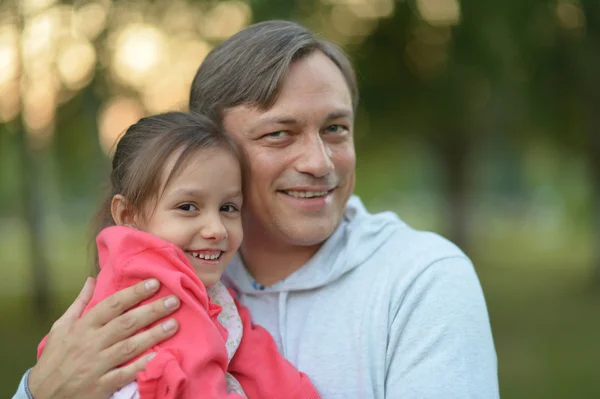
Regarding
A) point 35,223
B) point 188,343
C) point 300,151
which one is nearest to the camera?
point 188,343

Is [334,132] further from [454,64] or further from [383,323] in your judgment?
[454,64]

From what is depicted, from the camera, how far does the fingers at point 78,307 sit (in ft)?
8.38

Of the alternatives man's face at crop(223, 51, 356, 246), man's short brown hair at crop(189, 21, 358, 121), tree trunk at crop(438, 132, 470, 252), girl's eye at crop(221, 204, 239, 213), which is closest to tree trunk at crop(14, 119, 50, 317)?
tree trunk at crop(438, 132, 470, 252)

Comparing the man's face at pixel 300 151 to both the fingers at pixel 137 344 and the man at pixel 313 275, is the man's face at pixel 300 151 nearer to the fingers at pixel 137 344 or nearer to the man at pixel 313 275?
the man at pixel 313 275

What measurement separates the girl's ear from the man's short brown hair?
0.53m

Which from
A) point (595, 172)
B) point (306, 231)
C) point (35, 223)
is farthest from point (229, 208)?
point (595, 172)

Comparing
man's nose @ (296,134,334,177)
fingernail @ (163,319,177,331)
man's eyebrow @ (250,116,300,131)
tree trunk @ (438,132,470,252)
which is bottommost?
tree trunk @ (438,132,470,252)

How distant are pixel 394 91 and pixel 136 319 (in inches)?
434

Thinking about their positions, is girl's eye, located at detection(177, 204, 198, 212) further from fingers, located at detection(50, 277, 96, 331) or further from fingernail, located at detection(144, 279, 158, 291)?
fingers, located at detection(50, 277, 96, 331)

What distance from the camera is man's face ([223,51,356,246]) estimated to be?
8.77ft

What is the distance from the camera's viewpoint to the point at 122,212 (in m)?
2.59

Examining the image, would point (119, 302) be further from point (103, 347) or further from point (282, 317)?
point (282, 317)

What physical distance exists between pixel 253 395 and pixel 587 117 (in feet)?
40.9

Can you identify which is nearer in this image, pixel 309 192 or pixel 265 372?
pixel 265 372
